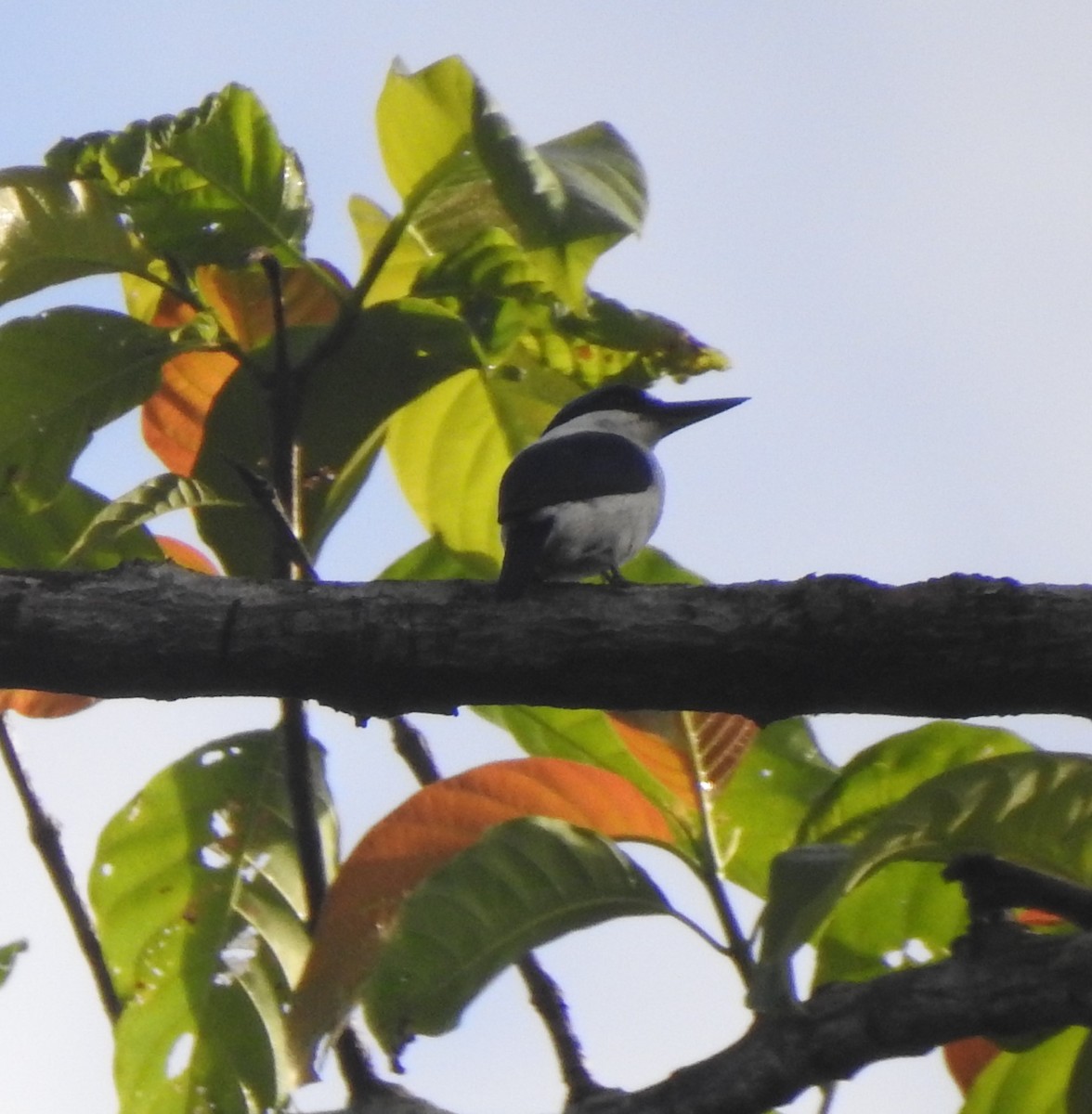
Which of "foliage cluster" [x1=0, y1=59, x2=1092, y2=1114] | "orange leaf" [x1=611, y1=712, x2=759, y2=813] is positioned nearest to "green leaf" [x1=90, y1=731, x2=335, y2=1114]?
"foliage cluster" [x1=0, y1=59, x2=1092, y2=1114]

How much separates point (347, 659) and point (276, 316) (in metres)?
0.58

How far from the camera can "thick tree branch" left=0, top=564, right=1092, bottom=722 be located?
2178 mm

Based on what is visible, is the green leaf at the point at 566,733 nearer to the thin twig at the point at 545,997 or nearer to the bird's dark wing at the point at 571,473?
the thin twig at the point at 545,997

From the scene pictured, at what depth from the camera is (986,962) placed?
191 cm

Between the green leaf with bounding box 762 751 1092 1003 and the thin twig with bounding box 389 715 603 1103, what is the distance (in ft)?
0.90

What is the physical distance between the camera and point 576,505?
3559 millimetres

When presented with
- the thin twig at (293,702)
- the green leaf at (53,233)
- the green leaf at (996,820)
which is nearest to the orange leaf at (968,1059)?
the green leaf at (996,820)

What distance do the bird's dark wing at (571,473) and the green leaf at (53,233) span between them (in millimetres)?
827

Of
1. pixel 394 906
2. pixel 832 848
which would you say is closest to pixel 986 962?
pixel 832 848

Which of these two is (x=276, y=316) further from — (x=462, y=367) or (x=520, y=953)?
(x=520, y=953)

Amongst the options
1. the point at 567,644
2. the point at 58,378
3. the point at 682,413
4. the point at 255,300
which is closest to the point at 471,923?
the point at 567,644

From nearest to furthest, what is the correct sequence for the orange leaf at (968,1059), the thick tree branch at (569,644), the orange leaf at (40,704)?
the thick tree branch at (569,644), the orange leaf at (968,1059), the orange leaf at (40,704)

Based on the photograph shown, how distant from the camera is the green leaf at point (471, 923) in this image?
2.22m

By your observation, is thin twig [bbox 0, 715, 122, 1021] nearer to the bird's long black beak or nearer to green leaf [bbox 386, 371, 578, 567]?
green leaf [bbox 386, 371, 578, 567]
